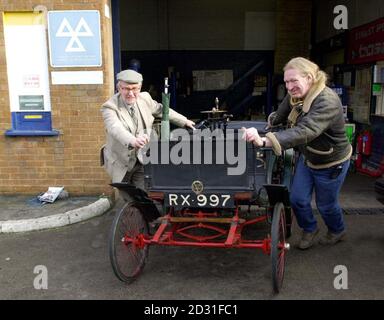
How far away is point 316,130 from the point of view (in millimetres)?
3576

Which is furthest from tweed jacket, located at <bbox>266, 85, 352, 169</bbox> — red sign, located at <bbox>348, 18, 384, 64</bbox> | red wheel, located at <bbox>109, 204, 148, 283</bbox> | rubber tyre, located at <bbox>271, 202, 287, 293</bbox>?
red sign, located at <bbox>348, 18, 384, 64</bbox>

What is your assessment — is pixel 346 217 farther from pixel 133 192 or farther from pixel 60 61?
pixel 60 61

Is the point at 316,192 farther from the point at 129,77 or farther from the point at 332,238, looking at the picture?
the point at 129,77

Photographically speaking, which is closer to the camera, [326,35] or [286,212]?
[286,212]

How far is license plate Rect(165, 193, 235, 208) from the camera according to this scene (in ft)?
11.9

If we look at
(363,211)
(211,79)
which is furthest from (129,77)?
(211,79)

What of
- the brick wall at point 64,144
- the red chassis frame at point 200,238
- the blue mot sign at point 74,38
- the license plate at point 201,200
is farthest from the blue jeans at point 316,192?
the blue mot sign at point 74,38

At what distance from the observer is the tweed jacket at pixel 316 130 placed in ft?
11.5

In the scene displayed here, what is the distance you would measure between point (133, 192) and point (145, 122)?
87cm

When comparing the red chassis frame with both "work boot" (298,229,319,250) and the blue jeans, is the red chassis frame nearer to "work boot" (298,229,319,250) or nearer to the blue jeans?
the blue jeans

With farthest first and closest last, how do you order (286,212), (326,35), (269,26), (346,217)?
1. (269,26)
2. (326,35)
3. (346,217)
4. (286,212)

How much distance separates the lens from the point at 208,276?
3932mm
